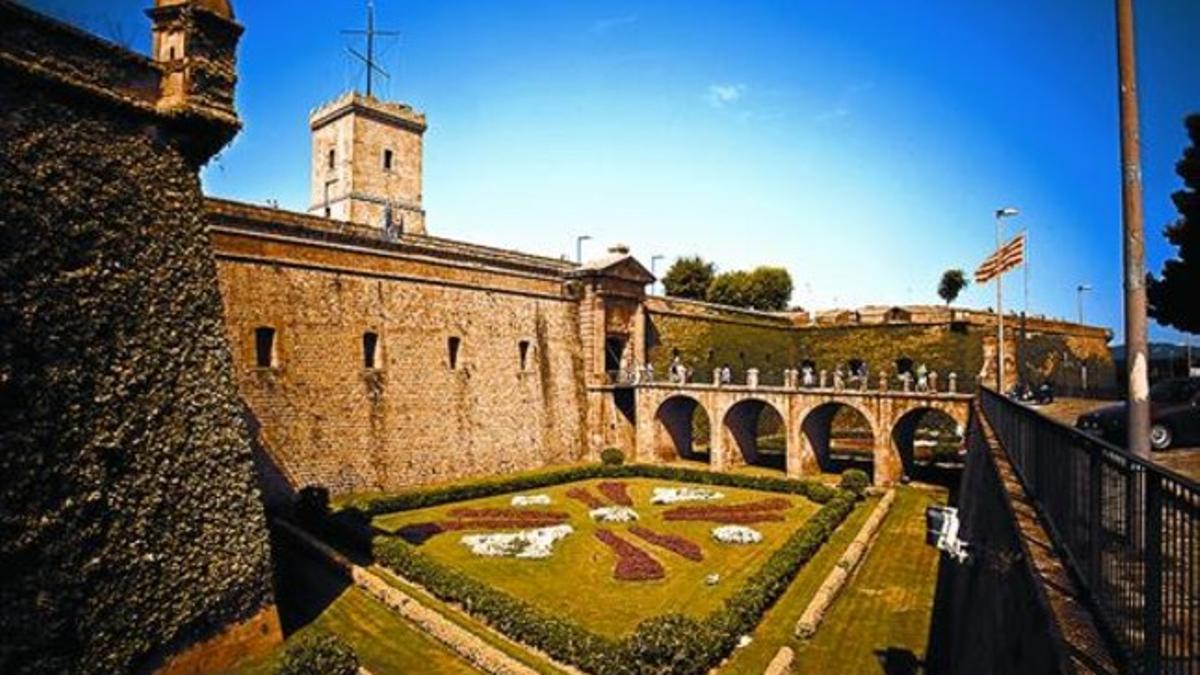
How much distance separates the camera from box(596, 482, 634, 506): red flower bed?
28466 mm

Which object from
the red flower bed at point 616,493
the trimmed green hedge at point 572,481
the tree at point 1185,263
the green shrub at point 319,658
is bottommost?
the red flower bed at point 616,493

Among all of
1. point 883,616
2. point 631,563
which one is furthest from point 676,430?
point 883,616

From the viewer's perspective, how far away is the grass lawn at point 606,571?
56.1ft

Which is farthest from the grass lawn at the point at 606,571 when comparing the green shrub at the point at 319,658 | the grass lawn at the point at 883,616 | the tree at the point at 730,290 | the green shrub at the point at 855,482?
the tree at the point at 730,290

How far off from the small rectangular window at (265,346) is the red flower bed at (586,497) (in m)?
12.4

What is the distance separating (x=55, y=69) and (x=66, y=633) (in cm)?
874

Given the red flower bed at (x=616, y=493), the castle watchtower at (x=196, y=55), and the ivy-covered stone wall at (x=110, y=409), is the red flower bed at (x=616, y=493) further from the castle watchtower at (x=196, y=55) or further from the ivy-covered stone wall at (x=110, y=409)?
the castle watchtower at (x=196, y=55)

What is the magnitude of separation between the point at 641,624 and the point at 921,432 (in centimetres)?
3589

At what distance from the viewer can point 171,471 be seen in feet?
41.9

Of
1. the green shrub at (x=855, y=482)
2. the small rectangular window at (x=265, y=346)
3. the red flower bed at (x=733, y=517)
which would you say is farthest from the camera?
the green shrub at (x=855, y=482)

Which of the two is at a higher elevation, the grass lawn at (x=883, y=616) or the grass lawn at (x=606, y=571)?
the grass lawn at (x=606, y=571)

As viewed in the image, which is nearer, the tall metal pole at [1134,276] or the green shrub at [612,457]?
the tall metal pole at [1134,276]

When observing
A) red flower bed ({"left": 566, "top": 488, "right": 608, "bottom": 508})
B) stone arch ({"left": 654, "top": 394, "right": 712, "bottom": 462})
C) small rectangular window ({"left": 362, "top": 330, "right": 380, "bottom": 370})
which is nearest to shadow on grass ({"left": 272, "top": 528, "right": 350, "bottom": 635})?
small rectangular window ({"left": 362, "top": 330, "right": 380, "bottom": 370})

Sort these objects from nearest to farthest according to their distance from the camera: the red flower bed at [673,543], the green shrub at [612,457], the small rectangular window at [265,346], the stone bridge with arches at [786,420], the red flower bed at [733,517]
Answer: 1. the red flower bed at [673,543]
2. the small rectangular window at [265,346]
3. the red flower bed at [733,517]
4. the stone bridge with arches at [786,420]
5. the green shrub at [612,457]
